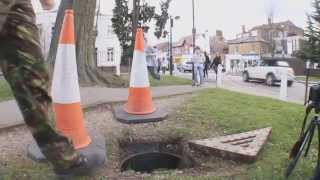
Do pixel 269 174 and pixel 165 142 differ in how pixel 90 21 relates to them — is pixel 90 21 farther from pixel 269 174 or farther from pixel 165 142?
pixel 269 174

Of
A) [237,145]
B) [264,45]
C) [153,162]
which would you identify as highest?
[264,45]

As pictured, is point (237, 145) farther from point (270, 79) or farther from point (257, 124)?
point (270, 79)

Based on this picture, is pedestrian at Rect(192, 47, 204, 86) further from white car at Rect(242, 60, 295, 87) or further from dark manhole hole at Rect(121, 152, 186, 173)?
white car at Rect(242, 60, 295, 87)

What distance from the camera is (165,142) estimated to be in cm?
491

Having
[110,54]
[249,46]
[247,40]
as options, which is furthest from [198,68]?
[247,40]

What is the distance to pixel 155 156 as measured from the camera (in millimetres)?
4820

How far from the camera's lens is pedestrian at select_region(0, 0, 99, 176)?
2795 millimetres

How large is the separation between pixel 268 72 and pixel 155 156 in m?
27.2

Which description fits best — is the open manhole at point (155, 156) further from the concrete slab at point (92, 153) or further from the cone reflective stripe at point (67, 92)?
the cone reflective stripe at point (67, 92)

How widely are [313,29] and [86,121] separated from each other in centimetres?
3965

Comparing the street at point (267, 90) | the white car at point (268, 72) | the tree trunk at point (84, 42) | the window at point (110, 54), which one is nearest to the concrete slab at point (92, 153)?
the tree trunk at point (84, 42)

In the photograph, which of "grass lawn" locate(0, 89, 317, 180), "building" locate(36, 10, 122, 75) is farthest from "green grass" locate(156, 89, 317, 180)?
"building" locate(36, 10, 122, 75)

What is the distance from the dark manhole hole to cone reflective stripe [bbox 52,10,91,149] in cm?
67

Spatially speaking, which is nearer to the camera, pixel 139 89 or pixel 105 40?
pixel 139 89
